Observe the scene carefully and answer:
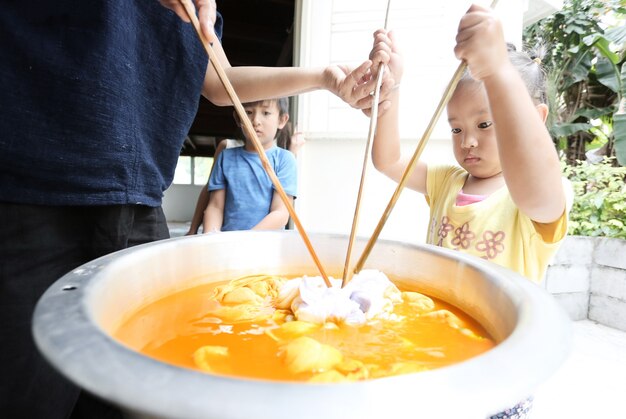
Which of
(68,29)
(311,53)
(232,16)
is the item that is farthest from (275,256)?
(232,16)

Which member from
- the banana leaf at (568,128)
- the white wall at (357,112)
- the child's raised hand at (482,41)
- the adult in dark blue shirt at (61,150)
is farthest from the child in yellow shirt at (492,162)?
the banana leaf at (568,128)

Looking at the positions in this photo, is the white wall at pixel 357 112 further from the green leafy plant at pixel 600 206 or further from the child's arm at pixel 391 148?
the green leafy plant at pixel 600 206

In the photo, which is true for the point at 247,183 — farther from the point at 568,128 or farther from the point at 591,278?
the point at 568,128

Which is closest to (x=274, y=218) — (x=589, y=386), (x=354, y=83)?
(x=354, y=83)

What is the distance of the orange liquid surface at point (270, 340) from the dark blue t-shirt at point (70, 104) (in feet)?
0.83

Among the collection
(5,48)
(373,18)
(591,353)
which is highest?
(373,18)

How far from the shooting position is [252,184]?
5.69 ft

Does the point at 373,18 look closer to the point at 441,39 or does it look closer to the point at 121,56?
the point at 441,39

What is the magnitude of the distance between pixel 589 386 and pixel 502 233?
1.37 meters

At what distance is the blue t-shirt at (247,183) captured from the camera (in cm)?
169

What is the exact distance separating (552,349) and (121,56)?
0.71 m

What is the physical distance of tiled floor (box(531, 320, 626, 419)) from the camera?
5.03 feet

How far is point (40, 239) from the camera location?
644 millimetres

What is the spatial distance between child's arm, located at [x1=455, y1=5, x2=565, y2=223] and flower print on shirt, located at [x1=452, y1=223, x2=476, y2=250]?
0.20 meters
